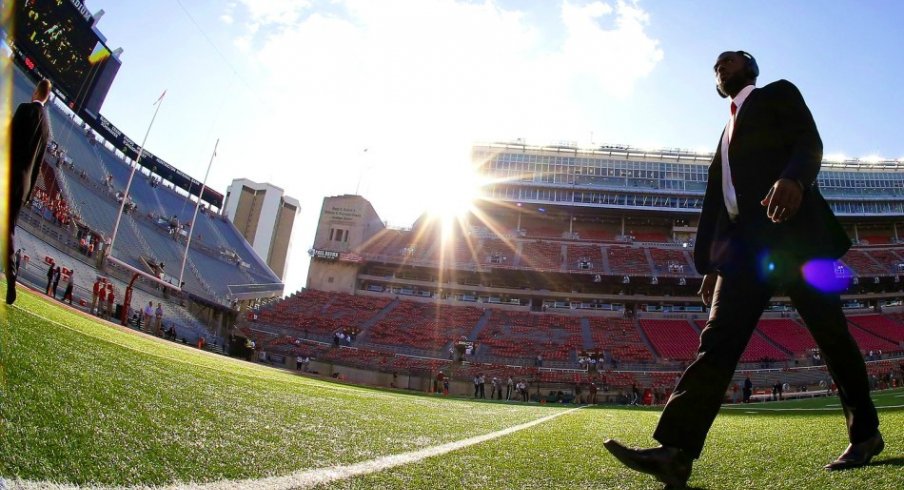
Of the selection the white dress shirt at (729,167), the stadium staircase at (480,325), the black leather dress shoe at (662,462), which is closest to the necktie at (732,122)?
the white dress shirt at (729,167)

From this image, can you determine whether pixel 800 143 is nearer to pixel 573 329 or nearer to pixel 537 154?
pixel 573 329

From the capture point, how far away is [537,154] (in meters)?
51.5

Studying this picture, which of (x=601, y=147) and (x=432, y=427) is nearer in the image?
(x=432, y=427)

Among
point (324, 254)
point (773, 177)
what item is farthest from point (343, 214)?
point (773, 177)

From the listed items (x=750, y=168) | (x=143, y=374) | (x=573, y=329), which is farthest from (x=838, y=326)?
(x=573, y=329)

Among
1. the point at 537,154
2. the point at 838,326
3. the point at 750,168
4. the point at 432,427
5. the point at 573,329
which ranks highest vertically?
the point at 537,154

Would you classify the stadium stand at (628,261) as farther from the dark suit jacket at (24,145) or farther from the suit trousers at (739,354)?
the dark suit jacket at (24,145)

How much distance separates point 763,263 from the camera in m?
2.18

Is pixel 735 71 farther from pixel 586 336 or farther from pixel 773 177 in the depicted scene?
pixel 586 336

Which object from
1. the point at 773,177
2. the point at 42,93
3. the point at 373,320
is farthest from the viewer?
the point at 373,320

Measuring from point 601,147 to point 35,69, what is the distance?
153 ft

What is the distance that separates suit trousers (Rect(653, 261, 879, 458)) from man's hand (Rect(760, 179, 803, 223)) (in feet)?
0.92

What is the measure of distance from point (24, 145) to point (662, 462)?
5.80 metres

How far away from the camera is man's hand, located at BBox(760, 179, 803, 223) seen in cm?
199
